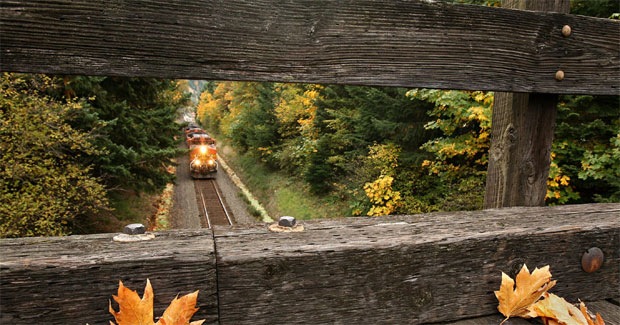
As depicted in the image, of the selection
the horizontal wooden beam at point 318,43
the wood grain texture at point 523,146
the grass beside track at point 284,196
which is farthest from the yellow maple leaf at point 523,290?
the grass beside track at point 284,196

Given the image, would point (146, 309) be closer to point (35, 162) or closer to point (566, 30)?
point (566, 30)

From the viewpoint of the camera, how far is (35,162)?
925 centimetres

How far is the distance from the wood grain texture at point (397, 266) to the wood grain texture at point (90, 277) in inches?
2.8

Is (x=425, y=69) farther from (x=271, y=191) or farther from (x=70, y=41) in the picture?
(x=271, y=191)

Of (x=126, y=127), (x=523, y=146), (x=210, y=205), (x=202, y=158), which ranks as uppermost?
(x=126, y=127)

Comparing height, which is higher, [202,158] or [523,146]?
[523,146]

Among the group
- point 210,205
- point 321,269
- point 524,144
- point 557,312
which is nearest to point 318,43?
point 321,269

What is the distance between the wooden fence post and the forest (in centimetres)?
596

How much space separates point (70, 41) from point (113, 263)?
627 mm

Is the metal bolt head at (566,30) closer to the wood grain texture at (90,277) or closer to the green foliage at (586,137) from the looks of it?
the wood grain texture at (90,277)

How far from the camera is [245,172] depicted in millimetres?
28922

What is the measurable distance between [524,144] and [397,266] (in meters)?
0.93

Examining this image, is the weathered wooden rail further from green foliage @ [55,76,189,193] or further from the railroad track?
the railroad track

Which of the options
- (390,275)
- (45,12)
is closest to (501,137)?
(390,275)
